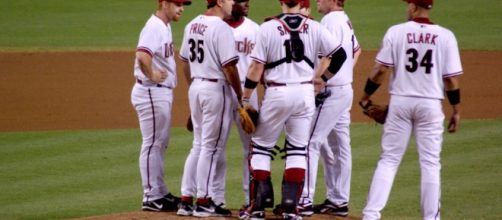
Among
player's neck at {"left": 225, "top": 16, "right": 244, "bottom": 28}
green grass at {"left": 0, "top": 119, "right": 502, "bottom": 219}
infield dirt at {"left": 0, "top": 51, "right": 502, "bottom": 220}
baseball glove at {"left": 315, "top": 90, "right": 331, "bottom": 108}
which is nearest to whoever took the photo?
baseball glove at {"left": 315, "top": 90, "right": 331, "bottom": 108}

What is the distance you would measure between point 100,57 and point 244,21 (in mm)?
9757

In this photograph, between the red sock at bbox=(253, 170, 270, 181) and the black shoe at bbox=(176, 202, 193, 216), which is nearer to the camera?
the red sock at bbox=(253, 170, 270, 181)

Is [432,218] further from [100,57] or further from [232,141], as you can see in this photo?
[100,57]

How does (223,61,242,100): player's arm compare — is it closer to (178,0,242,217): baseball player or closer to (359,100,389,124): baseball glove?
(178,0,242,217): baseball player

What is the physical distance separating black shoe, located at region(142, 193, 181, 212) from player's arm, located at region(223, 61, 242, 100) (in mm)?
1173

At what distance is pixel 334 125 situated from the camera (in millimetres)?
9078

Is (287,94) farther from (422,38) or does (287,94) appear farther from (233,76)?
(422,38)

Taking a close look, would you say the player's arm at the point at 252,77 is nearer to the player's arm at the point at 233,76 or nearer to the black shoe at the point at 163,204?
the player's arm at the point at 233,76

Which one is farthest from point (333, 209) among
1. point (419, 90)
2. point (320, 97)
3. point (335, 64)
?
point (419, 90)

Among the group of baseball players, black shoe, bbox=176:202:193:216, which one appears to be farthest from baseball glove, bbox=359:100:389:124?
black shoe, bbox=176:202:193:216

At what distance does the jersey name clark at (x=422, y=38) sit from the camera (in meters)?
8.15

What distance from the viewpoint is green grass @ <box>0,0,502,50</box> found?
2006 cm

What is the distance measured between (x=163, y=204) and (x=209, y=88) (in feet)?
3.70

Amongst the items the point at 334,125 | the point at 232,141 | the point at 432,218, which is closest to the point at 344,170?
the point at 334,125
